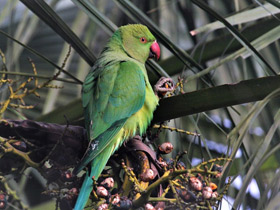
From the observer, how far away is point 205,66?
1.82 m

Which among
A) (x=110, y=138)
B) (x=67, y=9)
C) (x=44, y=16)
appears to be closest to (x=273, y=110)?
(x=110, y=138)

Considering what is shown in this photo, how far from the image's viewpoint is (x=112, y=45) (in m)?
2.02

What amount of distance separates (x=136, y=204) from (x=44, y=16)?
0.55 metres

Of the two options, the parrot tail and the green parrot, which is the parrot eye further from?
the parrot tail

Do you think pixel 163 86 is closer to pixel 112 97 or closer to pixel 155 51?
pixel 112 97

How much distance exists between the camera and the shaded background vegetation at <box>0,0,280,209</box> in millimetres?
974

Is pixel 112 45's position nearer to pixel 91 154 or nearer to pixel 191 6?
pixel 191 6

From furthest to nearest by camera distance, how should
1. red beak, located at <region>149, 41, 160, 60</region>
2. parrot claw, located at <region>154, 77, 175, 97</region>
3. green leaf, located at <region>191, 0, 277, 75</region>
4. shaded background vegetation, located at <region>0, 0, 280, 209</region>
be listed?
red beak, located at <region>149, 41, 160, 60</region>, parrot claw, located at <region>154, 77, 175, 97</region>, green leaf, located at <region>191, 0, 277, 75</region>, shaded background vegetation, located at <region>0, 0, 280, 209</region>

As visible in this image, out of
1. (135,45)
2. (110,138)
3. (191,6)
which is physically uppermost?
(191,6)

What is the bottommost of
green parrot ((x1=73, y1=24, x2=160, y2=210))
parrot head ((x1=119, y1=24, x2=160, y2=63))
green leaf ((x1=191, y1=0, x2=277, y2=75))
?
green parrot ((x1=73, y1=24, x2=160, y2=210))

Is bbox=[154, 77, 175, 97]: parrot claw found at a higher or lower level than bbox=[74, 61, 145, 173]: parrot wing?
higher

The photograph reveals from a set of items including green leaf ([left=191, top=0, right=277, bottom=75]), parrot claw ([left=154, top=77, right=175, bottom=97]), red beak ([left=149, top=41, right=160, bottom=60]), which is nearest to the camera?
green leaf ([left=191, top=0, right=277, bottom=75])

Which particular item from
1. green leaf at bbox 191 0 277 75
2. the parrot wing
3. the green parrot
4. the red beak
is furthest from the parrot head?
green leaf at bbox 191 0 277 75

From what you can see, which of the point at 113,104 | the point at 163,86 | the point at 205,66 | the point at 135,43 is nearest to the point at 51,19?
the point at 163,86
